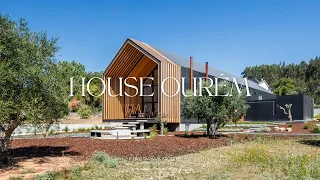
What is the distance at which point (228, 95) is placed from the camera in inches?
773

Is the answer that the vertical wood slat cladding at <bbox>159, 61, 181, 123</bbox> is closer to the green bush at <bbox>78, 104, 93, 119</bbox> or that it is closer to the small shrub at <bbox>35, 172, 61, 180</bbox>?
the small shrub at <bbox>35, 172, 61, 180</bbox>

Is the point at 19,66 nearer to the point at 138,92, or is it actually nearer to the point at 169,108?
the point at 169,108

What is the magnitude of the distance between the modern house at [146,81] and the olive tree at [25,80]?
14898 millimetres

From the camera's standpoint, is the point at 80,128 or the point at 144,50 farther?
the point at 80,128

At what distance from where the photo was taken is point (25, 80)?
31.9 feet

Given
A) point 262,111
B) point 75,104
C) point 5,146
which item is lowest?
point 262,111

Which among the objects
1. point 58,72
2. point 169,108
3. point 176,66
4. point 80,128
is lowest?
point 80,128

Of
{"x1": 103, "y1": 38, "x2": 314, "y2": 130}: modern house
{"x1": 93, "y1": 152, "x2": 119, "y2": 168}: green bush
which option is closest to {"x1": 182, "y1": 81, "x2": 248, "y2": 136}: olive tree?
{"x1": 103, "y1": 38, "x2": 314, "y2": 130}: modern house

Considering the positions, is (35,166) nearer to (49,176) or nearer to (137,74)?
(49,176)

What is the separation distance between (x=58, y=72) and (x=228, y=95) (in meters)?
11.8

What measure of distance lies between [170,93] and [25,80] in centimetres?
1659

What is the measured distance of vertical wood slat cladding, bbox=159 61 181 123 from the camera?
25.3m

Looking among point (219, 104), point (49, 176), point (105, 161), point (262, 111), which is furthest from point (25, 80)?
point (262, 111)

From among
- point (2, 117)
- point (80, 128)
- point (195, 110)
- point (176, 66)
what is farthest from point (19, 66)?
point (80, 128)
